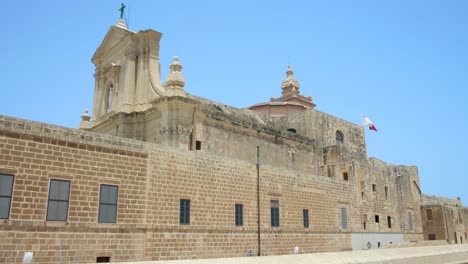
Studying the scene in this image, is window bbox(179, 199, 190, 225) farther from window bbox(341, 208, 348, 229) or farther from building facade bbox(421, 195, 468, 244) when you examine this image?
building facade bbox(421, 195, 468, 244)

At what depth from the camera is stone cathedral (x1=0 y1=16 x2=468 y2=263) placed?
11.5m

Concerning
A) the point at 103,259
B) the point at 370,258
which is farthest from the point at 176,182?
the point at 370,258

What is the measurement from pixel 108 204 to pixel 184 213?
3101mm

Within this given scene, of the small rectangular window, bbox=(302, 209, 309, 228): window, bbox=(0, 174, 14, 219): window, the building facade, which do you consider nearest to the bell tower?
the small rectangular window

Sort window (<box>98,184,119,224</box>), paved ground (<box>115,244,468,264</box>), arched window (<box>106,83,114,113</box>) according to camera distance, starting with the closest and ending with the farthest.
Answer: paved ground (<box>115,244,468,264</box>) < window (<box>98,184,119,224</box>) < arched window (<box>106,83,114,113</box>)

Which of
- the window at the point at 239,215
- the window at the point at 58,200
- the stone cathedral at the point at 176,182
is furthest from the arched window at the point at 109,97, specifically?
the window at the point at 58,200

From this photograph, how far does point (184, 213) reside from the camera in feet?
48.9

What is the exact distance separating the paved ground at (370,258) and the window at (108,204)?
7.24 meters

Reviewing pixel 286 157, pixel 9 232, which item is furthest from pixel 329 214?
pixel 9 232

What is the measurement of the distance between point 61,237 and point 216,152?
10664 mm

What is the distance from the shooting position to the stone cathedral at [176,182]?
11.5 m

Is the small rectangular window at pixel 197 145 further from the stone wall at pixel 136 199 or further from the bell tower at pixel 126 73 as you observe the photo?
the stone wall at pixel 136 199

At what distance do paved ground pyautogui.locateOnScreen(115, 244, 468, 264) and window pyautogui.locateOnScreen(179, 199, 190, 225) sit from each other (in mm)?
7740

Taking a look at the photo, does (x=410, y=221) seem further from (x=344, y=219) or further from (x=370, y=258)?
(x=370, y=258)
